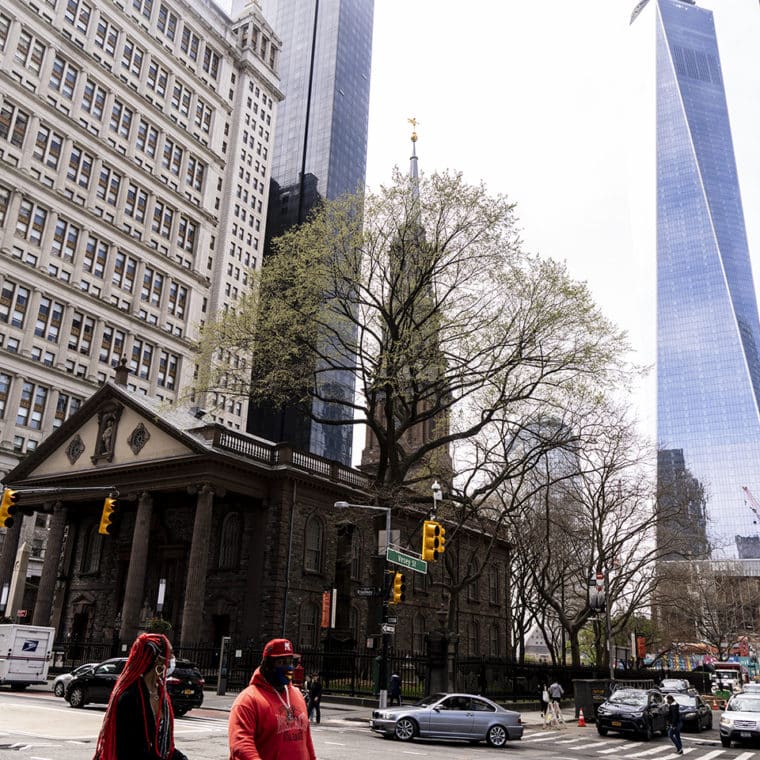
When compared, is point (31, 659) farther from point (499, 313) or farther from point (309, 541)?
point (499, 313)

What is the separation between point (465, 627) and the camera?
53.8 m

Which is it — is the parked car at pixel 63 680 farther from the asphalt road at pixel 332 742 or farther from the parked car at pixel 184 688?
the parked car at pixel 184 688

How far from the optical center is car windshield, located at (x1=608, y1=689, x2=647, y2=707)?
25703 mm

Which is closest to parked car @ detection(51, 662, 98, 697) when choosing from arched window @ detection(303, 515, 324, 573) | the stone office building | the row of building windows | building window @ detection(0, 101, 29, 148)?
the stone office building

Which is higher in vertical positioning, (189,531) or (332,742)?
(189,531)

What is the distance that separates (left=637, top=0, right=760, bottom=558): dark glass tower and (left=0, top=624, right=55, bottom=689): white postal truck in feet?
481

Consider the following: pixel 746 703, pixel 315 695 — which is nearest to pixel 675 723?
pixel 746 703

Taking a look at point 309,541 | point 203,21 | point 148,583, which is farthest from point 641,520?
point 203,21

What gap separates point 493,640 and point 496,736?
3983 cm

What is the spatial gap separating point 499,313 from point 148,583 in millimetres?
25380

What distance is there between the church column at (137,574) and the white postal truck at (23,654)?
734cm

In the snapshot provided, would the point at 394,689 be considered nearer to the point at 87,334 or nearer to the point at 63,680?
the point at 63,680

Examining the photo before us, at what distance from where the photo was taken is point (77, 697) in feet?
70.9

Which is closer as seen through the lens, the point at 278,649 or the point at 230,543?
the point at 278,649
